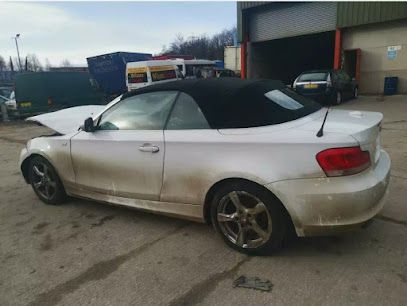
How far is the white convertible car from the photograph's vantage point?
2600 millimetres

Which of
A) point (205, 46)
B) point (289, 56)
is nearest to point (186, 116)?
point (289, 56)

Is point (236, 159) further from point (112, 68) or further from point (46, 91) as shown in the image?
point (112, 68)

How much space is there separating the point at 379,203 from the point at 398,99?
51.8ft

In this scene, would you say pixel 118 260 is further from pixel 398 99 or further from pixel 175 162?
pixel 398 99

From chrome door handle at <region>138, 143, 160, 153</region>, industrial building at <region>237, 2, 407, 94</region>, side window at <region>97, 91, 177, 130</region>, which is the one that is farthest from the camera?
industrial building at <region>237, 2, 407, 94</region>

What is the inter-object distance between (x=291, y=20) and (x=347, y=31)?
3.23 m

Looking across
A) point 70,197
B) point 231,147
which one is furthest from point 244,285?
point 70,197

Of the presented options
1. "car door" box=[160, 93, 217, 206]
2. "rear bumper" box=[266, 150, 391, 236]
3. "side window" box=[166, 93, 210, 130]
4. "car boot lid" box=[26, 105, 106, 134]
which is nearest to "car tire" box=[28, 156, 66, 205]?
"car boot lid" box=[26, 105, 106, 134]

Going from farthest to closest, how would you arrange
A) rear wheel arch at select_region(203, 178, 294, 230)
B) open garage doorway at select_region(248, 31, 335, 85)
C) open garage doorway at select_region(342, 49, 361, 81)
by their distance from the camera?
open garage doorway at select_region(248, 31, 335, 85), open garage doorway at select_region(342, 49, 361, 81), rear wheel arch at select_region(203, 178, 294, 230)

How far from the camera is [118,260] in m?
3.04

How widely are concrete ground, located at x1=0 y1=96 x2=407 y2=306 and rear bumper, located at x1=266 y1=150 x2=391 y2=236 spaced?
37 cm

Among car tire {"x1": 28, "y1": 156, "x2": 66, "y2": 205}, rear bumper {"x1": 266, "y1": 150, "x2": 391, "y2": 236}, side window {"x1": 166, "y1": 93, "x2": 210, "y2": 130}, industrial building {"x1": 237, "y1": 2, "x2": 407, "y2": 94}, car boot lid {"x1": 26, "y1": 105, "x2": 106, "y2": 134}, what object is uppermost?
industrial building {"x1": 237, "y1": 2, "x2": 407, "y2": 94}

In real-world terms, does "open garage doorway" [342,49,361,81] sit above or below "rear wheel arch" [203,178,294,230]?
above

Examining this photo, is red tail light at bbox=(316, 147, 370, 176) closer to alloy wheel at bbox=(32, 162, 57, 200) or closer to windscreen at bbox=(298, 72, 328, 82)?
alloy wheel at bbox=(32, 162, 57, 200)
